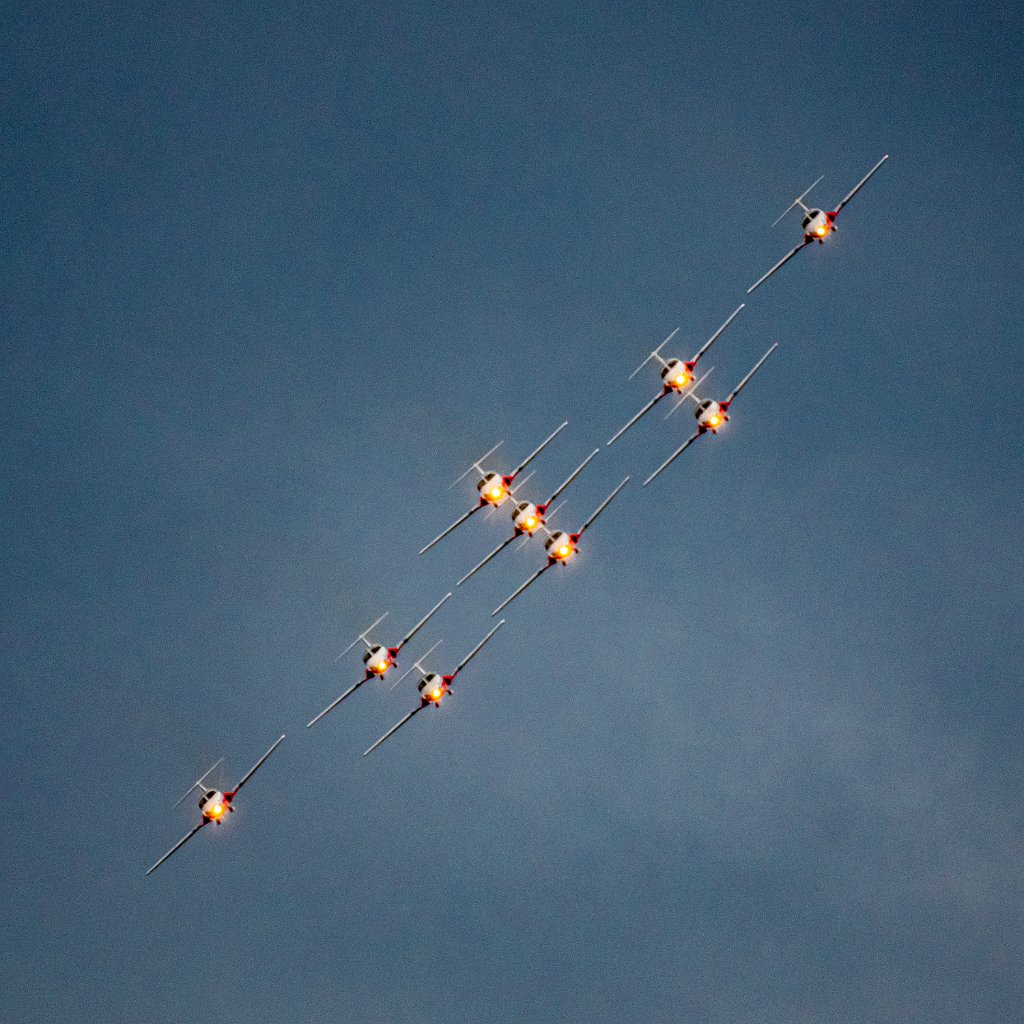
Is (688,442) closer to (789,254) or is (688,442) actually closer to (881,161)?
(789,254)

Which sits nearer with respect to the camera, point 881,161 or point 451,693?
point 881,161

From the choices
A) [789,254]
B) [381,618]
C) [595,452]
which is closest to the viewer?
[595,452]

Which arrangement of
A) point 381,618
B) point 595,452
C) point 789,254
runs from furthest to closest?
point 381,618, point 789,254, point 595,452

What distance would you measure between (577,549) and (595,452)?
13.4 m

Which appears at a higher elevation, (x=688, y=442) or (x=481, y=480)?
(x=481, y=480)

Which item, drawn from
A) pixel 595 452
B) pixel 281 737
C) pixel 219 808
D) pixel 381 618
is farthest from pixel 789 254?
pixel 219 808

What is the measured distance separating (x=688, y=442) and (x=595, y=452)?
10.5 m

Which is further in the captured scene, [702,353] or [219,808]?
[219,808]

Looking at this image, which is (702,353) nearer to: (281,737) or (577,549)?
(577,549)

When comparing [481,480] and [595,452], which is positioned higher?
[481,480]

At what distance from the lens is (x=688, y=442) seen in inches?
5084

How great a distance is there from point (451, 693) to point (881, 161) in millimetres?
58804

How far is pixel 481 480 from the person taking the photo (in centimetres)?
13488

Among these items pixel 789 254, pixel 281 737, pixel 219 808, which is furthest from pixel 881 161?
pixel 219 808
